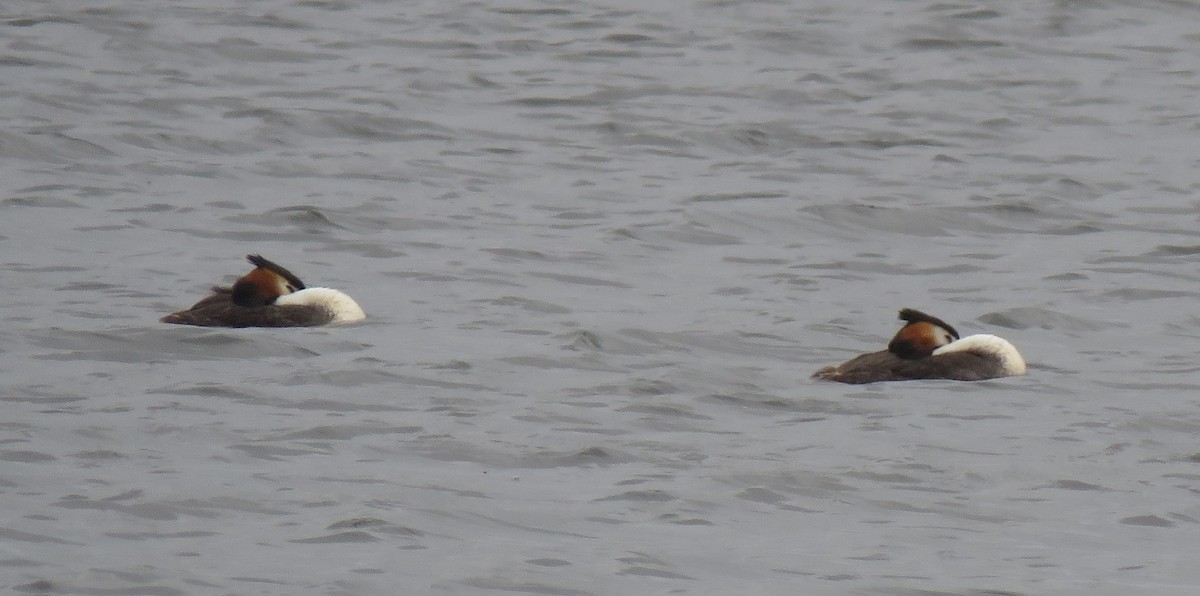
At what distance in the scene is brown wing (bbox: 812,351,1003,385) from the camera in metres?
11.3

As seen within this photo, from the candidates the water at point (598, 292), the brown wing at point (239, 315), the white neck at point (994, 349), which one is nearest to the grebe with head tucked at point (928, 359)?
the white neck at point (994, 349)

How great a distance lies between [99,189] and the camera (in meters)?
16.2

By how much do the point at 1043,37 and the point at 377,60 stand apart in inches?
289

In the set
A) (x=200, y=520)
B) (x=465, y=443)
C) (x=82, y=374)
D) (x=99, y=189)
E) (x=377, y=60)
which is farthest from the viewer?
(x=377, y=60)

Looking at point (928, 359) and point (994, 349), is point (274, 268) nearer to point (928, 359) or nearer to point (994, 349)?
point (928, 359)

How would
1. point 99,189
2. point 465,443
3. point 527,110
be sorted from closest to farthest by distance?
point 465,443, point 99,189, point 527,110

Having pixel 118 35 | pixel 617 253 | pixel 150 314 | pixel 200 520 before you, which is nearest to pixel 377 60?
pixel 118 35

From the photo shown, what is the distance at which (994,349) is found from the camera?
38.0ft

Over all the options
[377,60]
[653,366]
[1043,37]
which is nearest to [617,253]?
[653,366]

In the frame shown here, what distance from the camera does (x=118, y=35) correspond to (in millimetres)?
22609

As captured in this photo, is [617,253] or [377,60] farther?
[377,60]

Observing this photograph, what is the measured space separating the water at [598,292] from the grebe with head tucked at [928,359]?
14cm

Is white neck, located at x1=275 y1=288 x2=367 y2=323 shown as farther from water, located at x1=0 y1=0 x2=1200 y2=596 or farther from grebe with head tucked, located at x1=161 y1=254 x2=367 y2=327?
water, located at x1=0 y1=0 x2=1200 y2=596

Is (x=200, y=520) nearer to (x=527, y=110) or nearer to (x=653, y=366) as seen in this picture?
(x=653, y=366)
